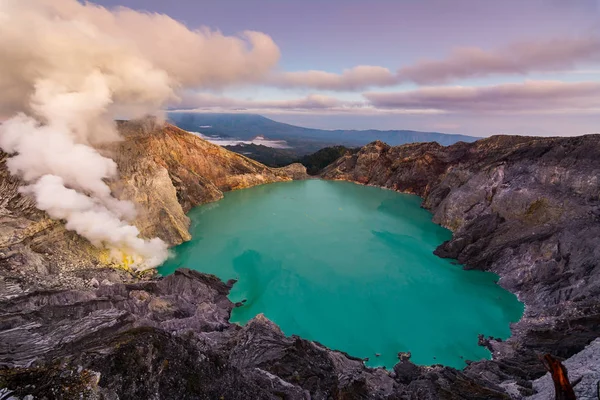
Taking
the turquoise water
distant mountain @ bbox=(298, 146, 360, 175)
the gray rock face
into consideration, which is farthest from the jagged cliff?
distant mountain @ bbox=(298, 146, 360, 175)

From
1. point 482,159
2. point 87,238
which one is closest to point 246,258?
point 87,238

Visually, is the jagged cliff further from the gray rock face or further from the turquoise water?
the turquoise water

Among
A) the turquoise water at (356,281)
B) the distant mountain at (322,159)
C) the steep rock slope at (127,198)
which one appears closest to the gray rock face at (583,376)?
the turquoise water at (356,281)

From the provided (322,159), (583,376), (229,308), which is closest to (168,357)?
(229,308)

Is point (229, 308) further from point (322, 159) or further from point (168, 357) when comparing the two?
point (322, 159)

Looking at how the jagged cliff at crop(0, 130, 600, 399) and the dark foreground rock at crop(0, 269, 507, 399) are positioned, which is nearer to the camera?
the dark foreground rock at crop(0, 269, 507, 399)

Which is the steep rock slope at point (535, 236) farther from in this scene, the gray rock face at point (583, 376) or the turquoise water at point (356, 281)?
the turquoise water at point (356, 281)

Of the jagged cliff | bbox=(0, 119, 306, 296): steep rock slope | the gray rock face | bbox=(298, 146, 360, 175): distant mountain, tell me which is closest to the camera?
the jagged cliff
